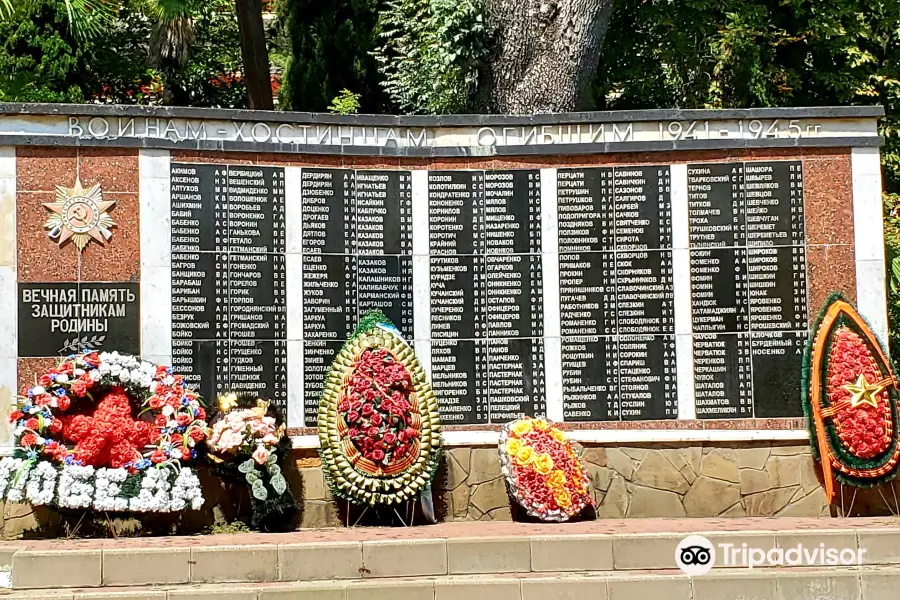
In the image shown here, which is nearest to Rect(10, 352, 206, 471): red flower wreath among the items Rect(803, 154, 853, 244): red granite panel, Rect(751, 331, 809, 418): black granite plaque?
Rect(751, 331, 809, 418): black granite plaque

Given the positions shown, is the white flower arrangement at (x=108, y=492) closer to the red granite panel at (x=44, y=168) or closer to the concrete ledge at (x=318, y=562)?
the concrete ledge at (x=318, y=562)

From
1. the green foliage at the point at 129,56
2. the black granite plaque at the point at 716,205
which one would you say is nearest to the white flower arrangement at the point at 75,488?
the black granite plaque at the point at 716,205

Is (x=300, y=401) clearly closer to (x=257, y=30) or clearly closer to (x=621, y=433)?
(x=621, y=433)

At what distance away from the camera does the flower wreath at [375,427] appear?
960 centimetres

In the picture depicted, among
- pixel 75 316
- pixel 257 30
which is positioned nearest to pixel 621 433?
pixel 75 316

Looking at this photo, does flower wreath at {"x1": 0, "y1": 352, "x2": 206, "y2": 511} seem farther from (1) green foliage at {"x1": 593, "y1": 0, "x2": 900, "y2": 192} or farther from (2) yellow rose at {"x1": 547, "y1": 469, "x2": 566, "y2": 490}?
(1) green foliage at {"x1": 593, "y1": 0, "x2": 900, "y2": 192}

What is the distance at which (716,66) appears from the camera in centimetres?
1770

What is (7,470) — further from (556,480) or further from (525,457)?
(556,480)

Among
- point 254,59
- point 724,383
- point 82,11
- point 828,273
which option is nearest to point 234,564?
point 724,383

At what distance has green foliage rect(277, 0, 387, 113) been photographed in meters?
19.4

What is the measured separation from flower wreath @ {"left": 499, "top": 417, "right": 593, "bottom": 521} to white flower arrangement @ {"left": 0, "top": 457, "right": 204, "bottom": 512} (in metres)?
2.72

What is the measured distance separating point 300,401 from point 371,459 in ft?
2.92

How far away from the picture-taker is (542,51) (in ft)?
46.2

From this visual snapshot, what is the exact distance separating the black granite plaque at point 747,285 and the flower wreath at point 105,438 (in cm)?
470
